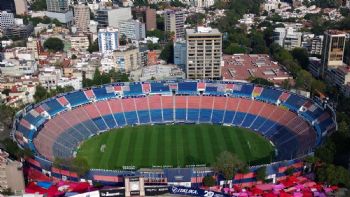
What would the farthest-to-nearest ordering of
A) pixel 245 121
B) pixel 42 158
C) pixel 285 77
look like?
pixel 285 77, pixel 245 121, pixel 42 158

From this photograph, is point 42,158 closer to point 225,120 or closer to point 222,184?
point 222,184

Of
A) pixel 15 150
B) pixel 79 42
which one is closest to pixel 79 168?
pixel 15 150

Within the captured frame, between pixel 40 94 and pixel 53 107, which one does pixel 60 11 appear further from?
pixel 53 107

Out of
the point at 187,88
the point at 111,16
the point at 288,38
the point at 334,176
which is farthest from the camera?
the point at 111,16

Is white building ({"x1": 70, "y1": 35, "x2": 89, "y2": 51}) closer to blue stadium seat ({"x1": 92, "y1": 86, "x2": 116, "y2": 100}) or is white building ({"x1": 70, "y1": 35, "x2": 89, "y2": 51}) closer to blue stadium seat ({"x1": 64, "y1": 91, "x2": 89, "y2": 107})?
blue stadium seat ({"x1": 92, "y1": 86, "x2": 116, "y2": 100})

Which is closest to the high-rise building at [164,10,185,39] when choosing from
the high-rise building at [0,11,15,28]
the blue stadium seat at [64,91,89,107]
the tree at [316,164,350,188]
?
the high-rise building at [0,11,15,28]

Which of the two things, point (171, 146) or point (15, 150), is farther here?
point (171, 146)

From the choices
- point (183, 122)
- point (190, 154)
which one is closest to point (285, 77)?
point (183, 122)
